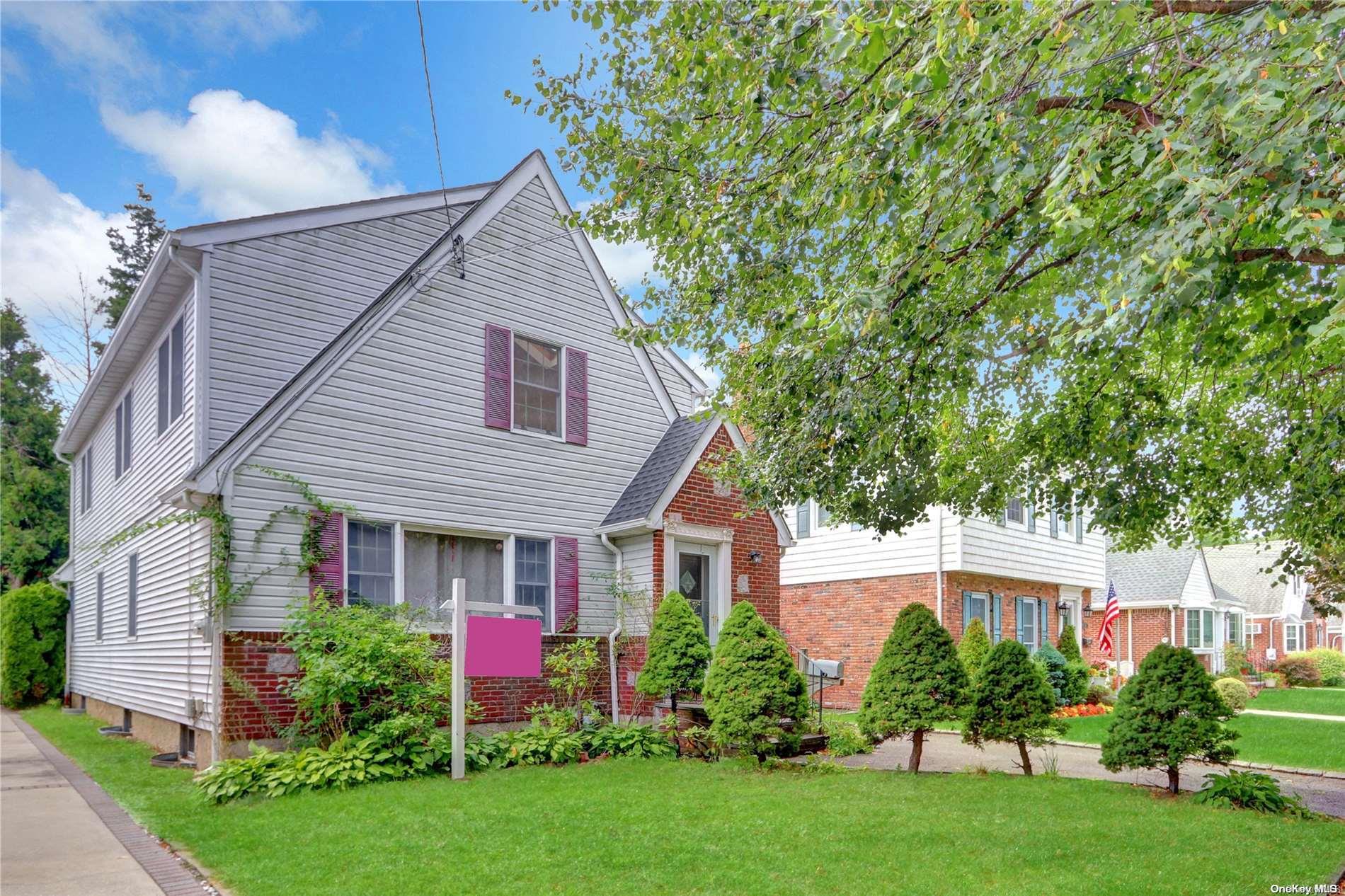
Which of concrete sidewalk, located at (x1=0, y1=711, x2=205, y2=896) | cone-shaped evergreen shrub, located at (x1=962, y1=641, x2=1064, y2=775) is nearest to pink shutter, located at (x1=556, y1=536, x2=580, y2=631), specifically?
cone-shaped evergreen shrub, located at (x1=962, y1=641, x2=1064, y2=775)

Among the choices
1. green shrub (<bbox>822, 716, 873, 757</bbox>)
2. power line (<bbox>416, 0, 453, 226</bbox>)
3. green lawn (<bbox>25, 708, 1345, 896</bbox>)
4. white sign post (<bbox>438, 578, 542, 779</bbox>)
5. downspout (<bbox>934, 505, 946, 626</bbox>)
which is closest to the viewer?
green lawn (<bbox>25, 708, 1345, 896</bbox>)

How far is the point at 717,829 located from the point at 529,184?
9.78 meters

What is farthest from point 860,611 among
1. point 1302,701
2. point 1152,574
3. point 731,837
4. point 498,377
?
point 1152,574

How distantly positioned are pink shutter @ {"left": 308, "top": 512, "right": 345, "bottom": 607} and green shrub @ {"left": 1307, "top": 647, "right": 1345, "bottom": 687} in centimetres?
3483

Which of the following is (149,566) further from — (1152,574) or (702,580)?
(1152,574)

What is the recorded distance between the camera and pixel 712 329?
840 cm

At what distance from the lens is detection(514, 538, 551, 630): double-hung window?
12.4 metres

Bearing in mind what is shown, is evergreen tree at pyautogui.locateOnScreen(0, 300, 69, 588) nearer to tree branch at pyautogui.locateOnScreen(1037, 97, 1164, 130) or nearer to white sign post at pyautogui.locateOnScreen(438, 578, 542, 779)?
white sign post at pyautogui.locateOnScreen(438, 578, 542, 779)

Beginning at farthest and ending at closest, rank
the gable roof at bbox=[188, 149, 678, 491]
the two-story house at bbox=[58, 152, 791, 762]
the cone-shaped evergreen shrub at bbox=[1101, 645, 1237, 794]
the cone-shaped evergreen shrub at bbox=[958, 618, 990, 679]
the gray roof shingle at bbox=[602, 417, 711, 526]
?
the cone-shaped evergreen shrub at bbox=[958, 618, 990, 679]
the gray roof shingle at bbox=[602, 417, 711, 526]
the two-story house at bbox=[58, 152, 791, 762]
the gable roof at bbox=[188, 149, 678, 491]
the cone-shaped evergreen shrub at bbox=[1101, 645, 1237, 794]

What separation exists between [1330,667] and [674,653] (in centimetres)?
3225

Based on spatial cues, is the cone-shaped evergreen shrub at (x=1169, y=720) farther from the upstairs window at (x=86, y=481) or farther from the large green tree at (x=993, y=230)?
the upstairs window at (x=86, y=481)

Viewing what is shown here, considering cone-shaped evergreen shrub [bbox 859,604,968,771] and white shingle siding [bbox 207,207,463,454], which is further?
white shingle siding [bbox 207,207,463,454]

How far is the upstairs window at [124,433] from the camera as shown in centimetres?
1459

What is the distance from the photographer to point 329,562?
34.5ft
